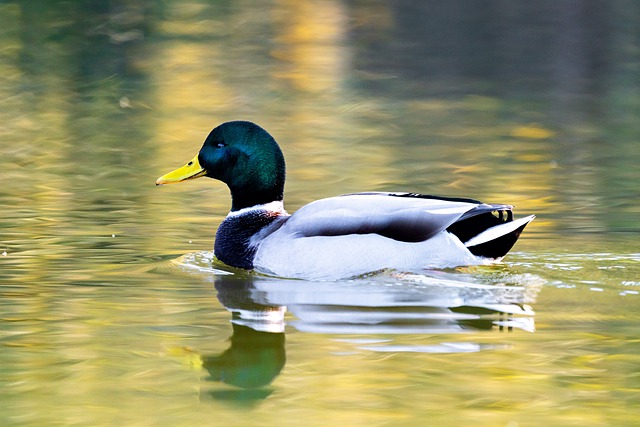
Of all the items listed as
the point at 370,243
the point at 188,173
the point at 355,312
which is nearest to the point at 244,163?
the point at 188,173

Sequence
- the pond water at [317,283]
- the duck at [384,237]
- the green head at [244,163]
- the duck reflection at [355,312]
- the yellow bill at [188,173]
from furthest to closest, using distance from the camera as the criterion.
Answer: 1. the yellow bill at [188,173]
2. the green head at [244,163]
3. the duck at [384,237]
4. the duck reflection at [355,312]
5. the pond water at [317,283]

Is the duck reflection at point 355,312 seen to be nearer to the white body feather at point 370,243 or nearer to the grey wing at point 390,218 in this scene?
the white body feather at point 370,243

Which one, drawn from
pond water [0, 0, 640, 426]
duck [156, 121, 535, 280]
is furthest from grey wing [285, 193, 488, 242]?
pond water [0, 0, 640, 426]

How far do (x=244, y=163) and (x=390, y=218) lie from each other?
1381mm

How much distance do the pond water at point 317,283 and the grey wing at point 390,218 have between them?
0.94ft

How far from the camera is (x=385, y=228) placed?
27.4ft

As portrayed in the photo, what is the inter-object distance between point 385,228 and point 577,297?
1372 millimetres

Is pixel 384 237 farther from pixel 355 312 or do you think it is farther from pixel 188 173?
pixel 188 173

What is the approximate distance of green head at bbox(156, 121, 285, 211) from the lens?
921 centimetres

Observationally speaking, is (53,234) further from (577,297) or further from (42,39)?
(42,39)

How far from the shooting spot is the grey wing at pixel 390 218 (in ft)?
27.3

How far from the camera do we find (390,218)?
8352mm

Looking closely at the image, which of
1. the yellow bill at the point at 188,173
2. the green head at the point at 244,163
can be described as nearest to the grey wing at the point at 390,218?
the green head at the point at 244,163

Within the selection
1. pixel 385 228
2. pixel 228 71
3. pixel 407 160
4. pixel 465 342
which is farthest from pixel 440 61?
pixel 465 342
